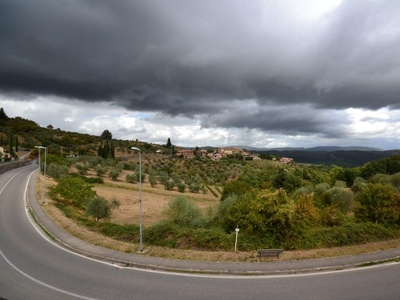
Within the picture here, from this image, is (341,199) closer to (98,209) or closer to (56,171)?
(98,209)

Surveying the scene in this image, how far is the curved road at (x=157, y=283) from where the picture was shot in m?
10.9

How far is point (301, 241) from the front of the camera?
53.6 ft

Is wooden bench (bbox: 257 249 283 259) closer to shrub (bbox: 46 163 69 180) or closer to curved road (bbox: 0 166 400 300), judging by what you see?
curved road (bbox: 0 166 400 300)

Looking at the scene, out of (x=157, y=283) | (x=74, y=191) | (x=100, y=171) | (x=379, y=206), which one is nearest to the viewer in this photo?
(x=157, y=283)

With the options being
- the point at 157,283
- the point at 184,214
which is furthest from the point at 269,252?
the point at 184,214

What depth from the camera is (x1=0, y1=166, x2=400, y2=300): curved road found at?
10.9 meters

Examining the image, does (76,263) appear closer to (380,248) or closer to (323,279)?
(323,279)

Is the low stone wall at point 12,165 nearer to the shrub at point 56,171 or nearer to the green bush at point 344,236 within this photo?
the shrub at point 56,171

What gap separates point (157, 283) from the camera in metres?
11.9

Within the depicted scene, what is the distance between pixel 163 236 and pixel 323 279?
30.6 ft

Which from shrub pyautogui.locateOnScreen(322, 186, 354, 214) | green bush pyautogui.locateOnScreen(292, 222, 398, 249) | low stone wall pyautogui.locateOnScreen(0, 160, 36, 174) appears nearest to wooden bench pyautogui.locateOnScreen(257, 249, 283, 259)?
green bush pyautogui.locateOnScreen(292, 222, 398, 249)

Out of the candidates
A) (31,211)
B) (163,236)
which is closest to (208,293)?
(163,236)

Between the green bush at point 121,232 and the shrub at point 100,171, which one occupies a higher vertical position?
the green bush at point 121,232

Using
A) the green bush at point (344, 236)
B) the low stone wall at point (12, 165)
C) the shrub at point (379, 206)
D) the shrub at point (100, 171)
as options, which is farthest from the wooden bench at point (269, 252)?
the low stone wall at point (12, 165)
